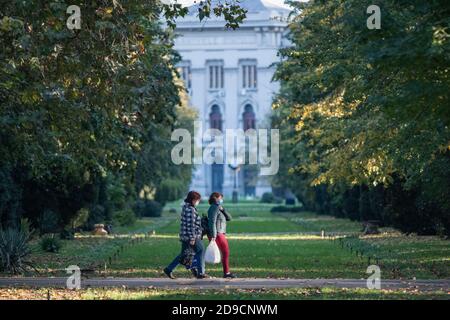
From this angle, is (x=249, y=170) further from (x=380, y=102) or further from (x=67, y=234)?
(x=380, y=102)

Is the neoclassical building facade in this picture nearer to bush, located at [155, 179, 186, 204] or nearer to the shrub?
the shrub

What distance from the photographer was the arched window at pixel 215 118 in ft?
498

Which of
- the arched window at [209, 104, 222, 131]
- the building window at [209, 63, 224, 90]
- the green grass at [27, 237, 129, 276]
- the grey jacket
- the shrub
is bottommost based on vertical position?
the green grass at [27, 237, 129, 276]

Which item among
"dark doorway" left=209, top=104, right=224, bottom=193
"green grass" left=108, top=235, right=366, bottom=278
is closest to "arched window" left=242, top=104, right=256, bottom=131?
"dark doorway" left=209, top=104, right=224, bottom=193

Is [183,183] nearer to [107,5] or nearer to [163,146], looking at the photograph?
[163,146]

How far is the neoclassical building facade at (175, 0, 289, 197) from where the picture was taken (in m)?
149

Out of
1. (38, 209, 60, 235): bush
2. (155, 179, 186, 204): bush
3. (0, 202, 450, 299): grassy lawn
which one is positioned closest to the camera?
(0, 202, 450, 299): grassy lawn

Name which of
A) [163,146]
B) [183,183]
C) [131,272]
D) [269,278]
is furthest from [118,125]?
[183,183]

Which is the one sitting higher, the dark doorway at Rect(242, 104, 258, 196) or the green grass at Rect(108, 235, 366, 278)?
the dark doorway at Rect(242, 104, 258, 196)

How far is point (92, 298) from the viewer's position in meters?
18.6

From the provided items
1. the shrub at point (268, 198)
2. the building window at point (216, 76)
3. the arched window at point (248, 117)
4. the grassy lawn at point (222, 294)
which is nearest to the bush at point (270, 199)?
the shrub at point (268, 198)

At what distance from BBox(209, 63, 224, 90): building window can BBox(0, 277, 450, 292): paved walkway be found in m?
130

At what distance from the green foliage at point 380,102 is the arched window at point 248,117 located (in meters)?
87.3

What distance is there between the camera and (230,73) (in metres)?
152
